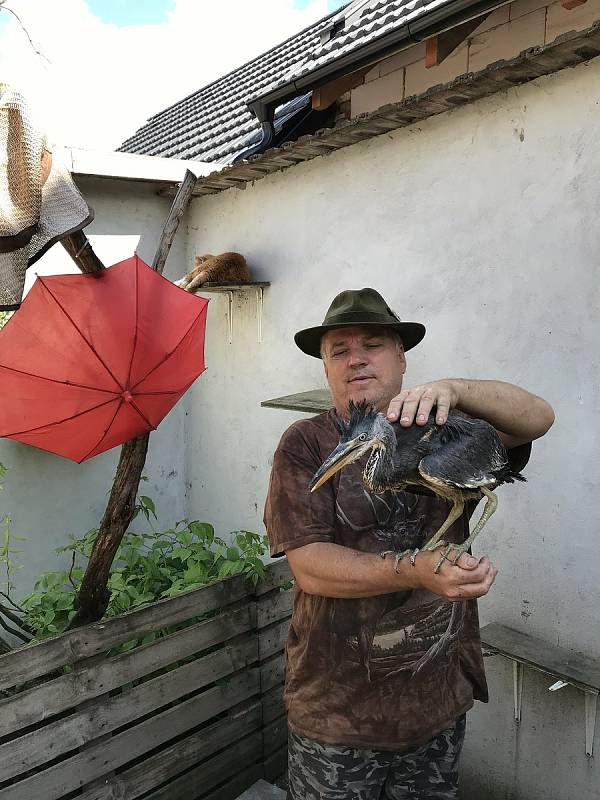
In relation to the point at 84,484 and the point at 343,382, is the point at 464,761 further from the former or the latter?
the point at 84,484

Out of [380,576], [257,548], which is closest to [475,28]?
[257,548]

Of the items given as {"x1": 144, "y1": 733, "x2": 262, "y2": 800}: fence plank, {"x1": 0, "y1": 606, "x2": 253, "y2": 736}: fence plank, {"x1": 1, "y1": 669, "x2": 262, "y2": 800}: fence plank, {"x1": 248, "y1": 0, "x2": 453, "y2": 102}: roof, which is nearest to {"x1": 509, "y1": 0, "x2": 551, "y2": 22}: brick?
{"x1": 248, "y1": 0, "x2": 453, "y2": 102}: roof

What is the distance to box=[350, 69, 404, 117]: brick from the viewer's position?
4840 mm

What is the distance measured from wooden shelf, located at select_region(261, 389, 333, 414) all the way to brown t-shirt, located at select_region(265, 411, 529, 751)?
167 cm

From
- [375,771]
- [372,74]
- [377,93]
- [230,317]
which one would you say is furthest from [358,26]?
[375,771]

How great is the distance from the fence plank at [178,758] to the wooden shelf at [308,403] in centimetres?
175

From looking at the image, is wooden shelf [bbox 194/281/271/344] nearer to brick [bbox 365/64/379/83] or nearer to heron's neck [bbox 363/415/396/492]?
brick [bbox 365/64/379/83]

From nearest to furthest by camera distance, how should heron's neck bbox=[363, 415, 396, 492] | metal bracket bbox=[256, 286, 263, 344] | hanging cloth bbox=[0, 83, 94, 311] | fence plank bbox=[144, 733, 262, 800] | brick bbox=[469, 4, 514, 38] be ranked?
heron's neck bbox=[363, 415, 396, 492]
hanging cloth bbox=[0, 83, 94, 311]
fence plank bbox=[144, 733, 262, 800]
brick bbox=[469, 4, 514, 38]
metal bracket bbox=[256, 286, 263, 344]

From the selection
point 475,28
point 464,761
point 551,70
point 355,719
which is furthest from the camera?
point 475,28

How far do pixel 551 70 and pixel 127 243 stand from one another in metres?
3.97

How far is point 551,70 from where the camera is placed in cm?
323

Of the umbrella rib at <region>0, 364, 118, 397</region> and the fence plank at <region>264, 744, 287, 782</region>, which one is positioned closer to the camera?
the umbrella rib at <region>0, 364, 118, 397</region>

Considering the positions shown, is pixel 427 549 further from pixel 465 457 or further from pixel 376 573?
pixel 465 457

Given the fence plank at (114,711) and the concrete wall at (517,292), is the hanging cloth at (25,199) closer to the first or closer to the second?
the fence plank at (114,711)
